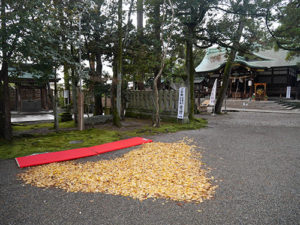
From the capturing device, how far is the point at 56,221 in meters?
2.09

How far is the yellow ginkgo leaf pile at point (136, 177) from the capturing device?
2.74 meters

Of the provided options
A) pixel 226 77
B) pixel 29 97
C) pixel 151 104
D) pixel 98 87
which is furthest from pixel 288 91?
pixel 29 97

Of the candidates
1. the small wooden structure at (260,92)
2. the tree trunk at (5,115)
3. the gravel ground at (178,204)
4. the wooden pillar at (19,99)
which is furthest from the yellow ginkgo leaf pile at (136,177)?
the small wooden structure at (260,92)

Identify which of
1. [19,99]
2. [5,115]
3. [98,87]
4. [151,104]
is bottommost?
[5,115]

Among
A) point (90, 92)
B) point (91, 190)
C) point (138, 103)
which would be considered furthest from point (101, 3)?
point (91, 190)

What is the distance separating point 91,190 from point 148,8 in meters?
8.84

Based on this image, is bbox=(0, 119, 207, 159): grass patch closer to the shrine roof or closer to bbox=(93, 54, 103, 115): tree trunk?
bbox=(93, 54, 103, 115): tree trunk

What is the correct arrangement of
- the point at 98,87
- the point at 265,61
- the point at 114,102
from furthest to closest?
1. the point at 265,61
2. the point at 98,87
3. the point at 114,102

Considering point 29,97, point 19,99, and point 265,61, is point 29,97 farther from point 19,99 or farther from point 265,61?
point 265,61

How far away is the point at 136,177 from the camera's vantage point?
10.6ft

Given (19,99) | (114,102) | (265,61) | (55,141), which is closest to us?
(55,141)

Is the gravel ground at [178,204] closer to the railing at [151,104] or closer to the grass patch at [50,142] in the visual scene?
the grass patch at [50,142]

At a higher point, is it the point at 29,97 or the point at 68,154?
the point at 29,97

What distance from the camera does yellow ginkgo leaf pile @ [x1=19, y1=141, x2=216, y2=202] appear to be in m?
2.74
